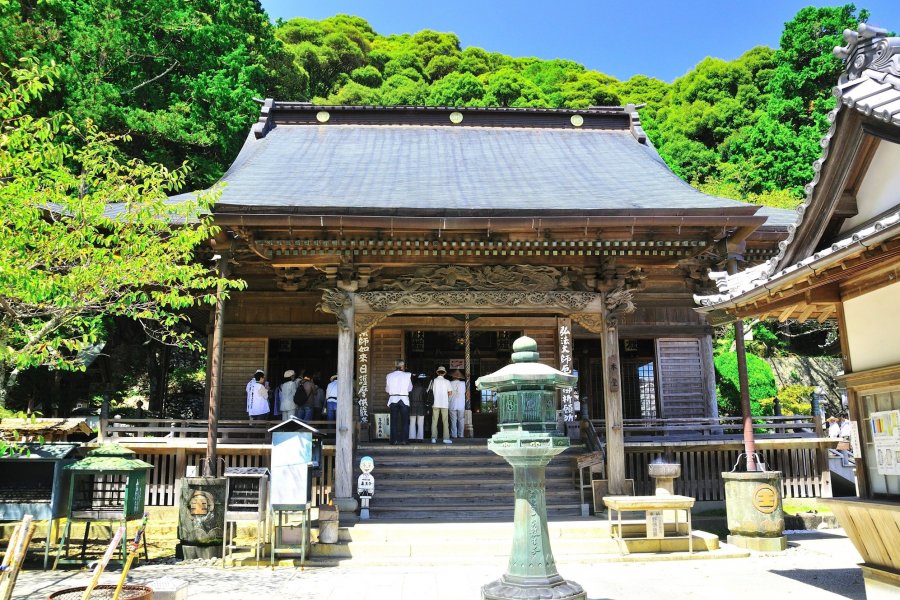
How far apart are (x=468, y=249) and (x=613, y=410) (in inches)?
147

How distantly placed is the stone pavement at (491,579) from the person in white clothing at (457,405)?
17.4 feet

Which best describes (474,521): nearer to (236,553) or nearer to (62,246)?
(236,553)

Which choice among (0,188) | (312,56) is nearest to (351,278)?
(0,188)

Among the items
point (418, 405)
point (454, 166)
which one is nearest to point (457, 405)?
point (418, 405)

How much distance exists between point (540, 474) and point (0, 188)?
5.47 m

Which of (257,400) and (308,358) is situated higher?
(308,358)

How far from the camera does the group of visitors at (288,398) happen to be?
13.1 m

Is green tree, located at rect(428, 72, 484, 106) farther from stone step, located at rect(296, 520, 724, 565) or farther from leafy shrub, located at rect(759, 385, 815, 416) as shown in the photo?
stone step, located at rect(296, 520, 724, 565)

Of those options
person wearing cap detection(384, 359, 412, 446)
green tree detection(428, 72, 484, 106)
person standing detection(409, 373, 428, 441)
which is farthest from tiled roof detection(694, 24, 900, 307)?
green tree detection(428, 72, 484, 106)

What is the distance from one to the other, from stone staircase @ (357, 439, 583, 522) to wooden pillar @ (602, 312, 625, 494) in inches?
32.3

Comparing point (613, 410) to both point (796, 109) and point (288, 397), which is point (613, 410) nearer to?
point (288, 397)

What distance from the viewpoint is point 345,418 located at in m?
10.6

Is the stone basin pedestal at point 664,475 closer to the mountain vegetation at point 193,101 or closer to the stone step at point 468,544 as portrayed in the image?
the stone step at point 468,544

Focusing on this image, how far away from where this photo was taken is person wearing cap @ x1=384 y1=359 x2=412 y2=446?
13.0 meters
